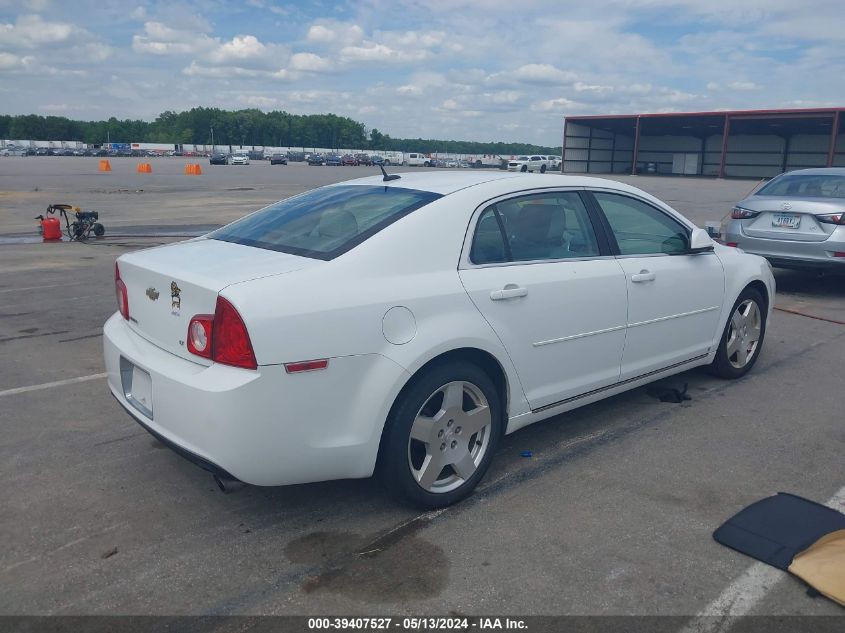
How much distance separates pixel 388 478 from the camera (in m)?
3.47

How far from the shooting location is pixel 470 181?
4.20 meters

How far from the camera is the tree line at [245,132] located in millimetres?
149250

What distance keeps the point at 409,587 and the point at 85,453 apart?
2313mm

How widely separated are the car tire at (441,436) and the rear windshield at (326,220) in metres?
0.77

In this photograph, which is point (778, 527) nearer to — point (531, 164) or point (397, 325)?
point (397, 325)

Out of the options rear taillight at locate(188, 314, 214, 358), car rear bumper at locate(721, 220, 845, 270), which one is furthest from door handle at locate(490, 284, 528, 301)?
car rear bumper at locate(721, 220, 845, 270)

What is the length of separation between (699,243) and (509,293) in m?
1.89

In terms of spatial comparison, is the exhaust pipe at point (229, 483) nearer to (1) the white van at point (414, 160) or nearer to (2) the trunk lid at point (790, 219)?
(2) the trunk lid at point (790, 219)

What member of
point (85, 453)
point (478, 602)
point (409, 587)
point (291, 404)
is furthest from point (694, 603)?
point (85, 453)

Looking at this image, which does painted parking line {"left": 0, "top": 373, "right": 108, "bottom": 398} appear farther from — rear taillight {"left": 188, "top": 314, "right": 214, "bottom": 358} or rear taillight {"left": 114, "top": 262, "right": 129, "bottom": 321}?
rear taillight {"left": 188, "top": 314, "right": 214, "bottom": 358}

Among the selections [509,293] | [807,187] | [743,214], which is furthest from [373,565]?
[807,187]

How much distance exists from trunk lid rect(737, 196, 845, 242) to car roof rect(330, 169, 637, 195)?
199 inches

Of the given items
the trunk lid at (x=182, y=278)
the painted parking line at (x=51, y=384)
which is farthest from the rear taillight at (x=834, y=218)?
the painted parking line at (x=51, y=384)

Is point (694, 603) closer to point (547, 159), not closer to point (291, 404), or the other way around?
point (291, 404)
